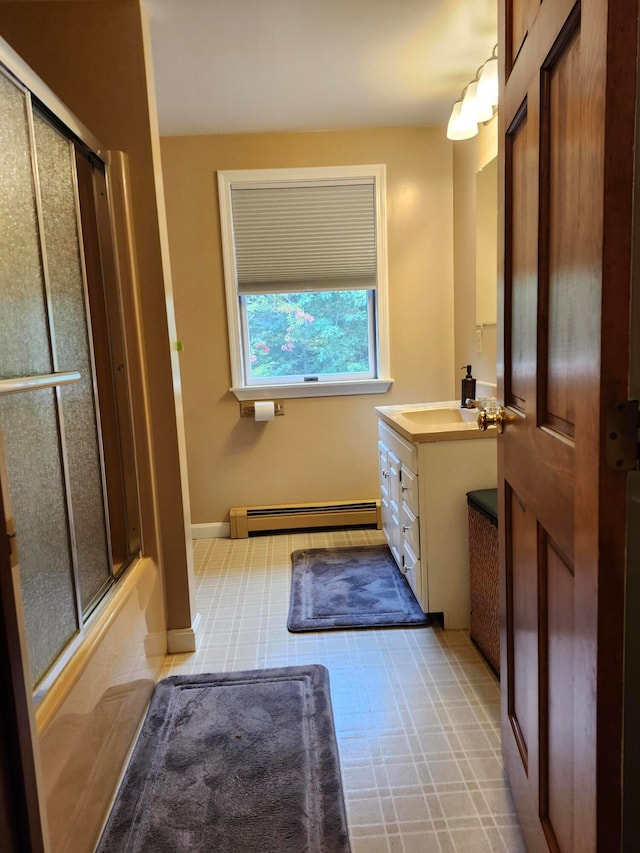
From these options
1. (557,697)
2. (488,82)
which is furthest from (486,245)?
(557,697)

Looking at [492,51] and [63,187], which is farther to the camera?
[492,51]

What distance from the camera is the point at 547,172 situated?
87 centimetres

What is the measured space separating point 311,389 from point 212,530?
1.07 metres

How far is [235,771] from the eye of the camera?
4.75 feet

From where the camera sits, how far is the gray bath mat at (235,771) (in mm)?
1251

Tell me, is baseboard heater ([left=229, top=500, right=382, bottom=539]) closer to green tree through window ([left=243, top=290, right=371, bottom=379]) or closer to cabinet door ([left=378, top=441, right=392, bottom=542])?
cabinet door ([left=378, top=441, right=392, bottom=542])

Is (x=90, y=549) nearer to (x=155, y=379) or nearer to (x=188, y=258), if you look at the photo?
(x=155, y=379)

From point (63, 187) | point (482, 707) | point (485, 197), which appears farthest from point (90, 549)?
→ point (485, 197)

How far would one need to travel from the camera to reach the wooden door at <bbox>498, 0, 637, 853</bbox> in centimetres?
61

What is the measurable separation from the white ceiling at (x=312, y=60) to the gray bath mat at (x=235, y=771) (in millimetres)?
2382

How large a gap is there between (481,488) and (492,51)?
1840 millimetres

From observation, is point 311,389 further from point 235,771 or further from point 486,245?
point 235,771

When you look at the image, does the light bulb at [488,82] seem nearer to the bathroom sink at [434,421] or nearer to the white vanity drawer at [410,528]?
the bathroom sink at [434,421]

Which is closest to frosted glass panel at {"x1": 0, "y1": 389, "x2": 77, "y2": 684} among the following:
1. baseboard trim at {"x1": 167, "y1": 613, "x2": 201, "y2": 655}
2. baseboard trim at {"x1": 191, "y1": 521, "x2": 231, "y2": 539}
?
baseboard trim at {"x1": 167, "y1": 613, "x2": 201, "y2": 655}
